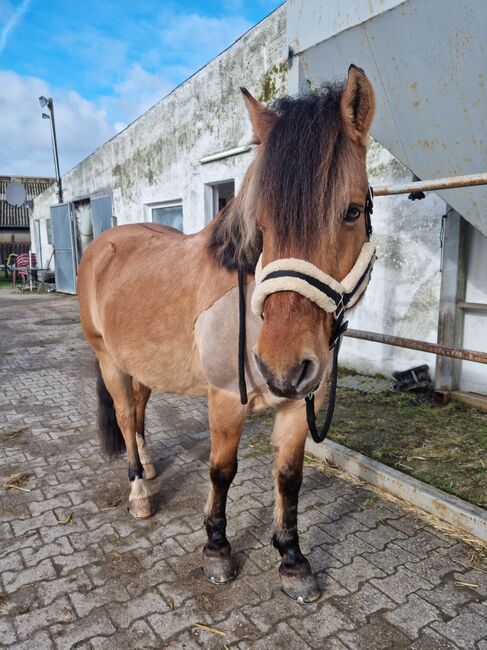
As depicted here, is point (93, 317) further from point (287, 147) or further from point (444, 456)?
point (444, 456)

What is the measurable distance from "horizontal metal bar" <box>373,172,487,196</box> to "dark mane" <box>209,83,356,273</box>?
3.27 ft

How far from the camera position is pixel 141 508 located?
261 centimetres

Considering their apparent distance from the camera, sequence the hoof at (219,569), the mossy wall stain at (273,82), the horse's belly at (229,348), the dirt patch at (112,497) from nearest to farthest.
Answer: the horse's belly at (229,348) < the hoof at (219,569) < the dirt patch at (112,497) < the mossy wall stain at (273,82)

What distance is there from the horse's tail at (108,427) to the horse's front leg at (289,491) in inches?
57.2

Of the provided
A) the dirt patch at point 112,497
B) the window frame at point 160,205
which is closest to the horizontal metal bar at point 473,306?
the dirt patch at point 112,497

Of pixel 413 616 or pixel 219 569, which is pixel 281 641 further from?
pixel 413 616

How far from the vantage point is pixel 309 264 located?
51.6 inches

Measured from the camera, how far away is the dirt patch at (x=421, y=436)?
302cm

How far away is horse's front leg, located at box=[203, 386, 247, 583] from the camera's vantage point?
1969 mm

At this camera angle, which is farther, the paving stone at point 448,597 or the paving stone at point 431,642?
the paving stone at point 448,597

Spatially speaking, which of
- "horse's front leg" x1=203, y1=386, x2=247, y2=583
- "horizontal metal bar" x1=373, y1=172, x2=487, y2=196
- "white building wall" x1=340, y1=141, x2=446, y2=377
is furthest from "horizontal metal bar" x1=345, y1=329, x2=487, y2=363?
"white building wall" x1=340, y1=141, x2=446, y2=377

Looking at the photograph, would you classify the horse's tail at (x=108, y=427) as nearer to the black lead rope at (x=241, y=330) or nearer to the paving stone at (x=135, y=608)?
the paving stone at (x=135, y=608)

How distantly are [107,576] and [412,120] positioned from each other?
3.21m

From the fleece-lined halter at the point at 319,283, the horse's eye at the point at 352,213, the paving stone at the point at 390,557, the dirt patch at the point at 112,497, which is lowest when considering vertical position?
the paving stone at the point at 390,557
